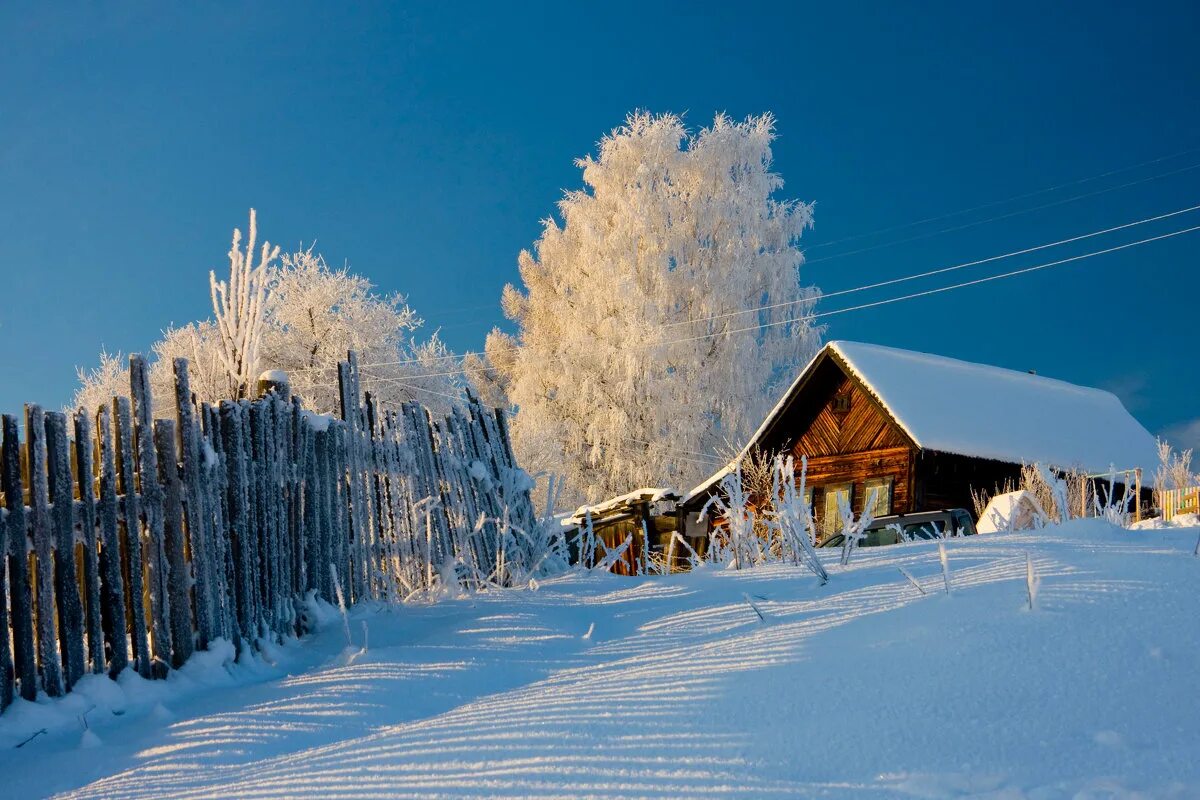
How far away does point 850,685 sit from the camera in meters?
2.68

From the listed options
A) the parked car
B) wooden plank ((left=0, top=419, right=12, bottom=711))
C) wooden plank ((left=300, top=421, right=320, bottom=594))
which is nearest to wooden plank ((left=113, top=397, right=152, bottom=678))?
wooden plank ((left=0, top=419, right=12, bottom=711))

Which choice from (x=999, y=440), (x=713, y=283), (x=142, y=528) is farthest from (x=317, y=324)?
(x=142, y=528)

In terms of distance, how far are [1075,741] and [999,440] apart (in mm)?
15819

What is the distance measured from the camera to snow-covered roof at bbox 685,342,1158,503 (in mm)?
16562

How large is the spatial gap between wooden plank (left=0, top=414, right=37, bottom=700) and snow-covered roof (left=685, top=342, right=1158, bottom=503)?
43.2 ft

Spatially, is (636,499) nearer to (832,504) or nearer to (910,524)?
(832,504)

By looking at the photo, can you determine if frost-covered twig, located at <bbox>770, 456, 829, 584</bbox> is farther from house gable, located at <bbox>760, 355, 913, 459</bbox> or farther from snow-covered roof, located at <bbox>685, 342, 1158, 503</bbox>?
house gable, located at <bbox>760, 355, 913, 459</bbox>

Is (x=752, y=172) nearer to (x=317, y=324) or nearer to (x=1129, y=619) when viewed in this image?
(x=317, y=324)

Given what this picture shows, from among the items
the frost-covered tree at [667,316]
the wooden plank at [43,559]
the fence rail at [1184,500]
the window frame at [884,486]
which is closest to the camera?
the wooden plank at [43,559]

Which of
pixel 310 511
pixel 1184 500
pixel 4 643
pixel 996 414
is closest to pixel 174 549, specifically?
pixel 4 643

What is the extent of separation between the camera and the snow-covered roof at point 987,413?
16562mm

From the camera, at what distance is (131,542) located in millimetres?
4516

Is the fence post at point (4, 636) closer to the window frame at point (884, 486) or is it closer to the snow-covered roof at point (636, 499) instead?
the snow-covered roof at point (636, 499)

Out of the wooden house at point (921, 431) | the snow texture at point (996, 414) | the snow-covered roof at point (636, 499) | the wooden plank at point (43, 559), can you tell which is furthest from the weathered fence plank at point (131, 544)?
the snow texture at point (996, 414)
